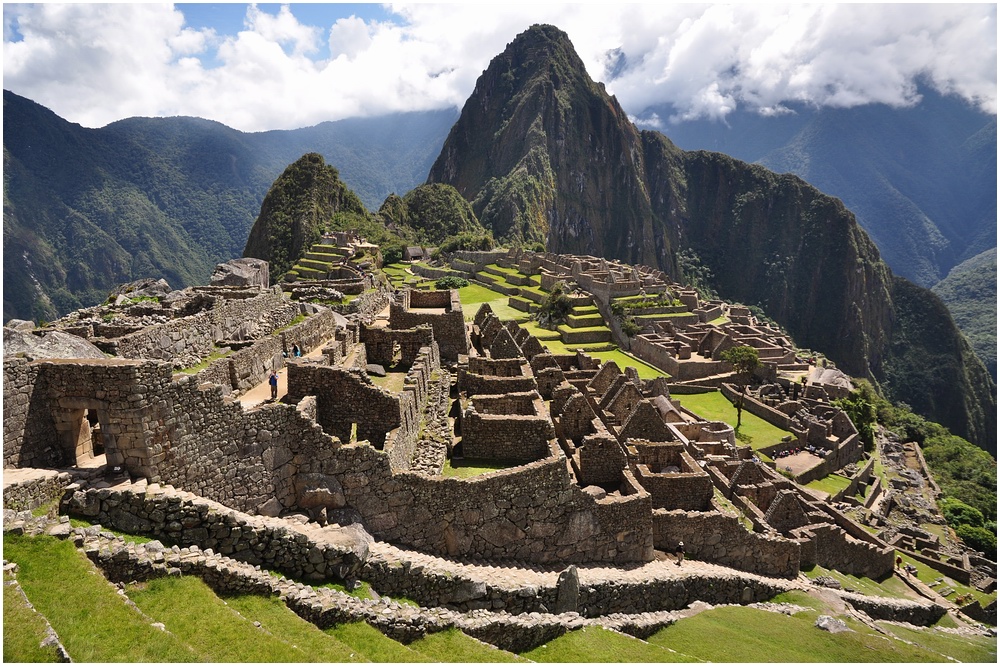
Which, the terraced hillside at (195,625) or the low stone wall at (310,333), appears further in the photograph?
the low stone wall at (310,333)

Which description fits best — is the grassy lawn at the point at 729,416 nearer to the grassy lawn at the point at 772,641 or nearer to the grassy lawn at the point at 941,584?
the grassy lawn at the point at 941,584

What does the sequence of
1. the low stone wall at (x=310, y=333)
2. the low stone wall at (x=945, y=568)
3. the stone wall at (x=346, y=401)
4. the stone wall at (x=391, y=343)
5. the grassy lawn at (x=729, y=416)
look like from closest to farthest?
the stone wall at (x=346, y=401)
the low stone wall at (x=310, y=333)
the stone wall at (x=391, y=343)
the low stone wall at (x=945, y=568)
the grassy lawn at (x=729, y=416)

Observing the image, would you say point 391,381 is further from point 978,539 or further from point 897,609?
point 978,539

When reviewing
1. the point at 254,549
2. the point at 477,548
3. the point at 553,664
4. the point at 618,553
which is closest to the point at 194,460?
the point at 254,549

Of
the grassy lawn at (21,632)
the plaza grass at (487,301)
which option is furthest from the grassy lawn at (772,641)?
the plaza grass at (487,301)

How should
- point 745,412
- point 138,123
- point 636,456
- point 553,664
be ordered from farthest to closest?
point 138,123
point 745,412
point 636,456
point 553,664

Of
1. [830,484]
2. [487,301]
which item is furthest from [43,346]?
[487,301]

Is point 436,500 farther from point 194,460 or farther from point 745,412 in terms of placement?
point 745,412

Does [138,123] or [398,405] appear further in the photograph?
[138,123]
